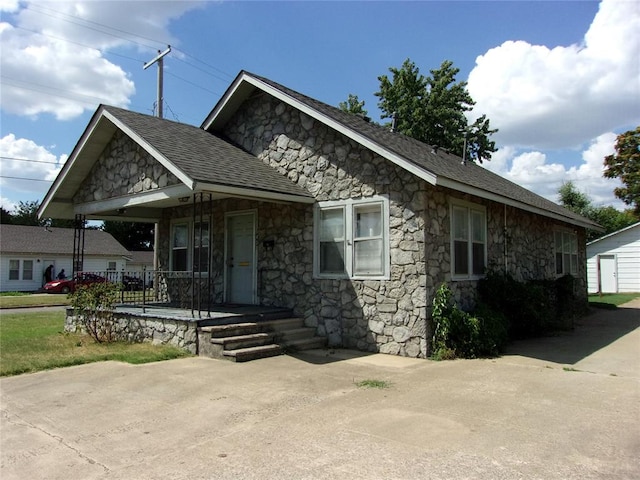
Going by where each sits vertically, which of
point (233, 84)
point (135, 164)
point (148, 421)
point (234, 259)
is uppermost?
point (233, 84)

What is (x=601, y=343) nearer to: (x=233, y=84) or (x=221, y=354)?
(x=221, y=354)

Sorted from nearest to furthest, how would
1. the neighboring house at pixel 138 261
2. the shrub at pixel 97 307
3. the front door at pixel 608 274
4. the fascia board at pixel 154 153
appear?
the fascia board at pixel 154 153
the shrub at pixel 97 307
the front door at pixel 608 274
the neighboring house at pixel 138 261

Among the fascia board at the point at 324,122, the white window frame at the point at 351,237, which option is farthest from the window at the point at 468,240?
the fascia board at the point at 324,122

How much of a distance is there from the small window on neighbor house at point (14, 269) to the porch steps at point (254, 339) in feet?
111

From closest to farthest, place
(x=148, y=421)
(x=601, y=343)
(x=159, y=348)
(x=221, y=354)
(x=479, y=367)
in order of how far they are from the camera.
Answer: (x=148, y=421) < (x=479, y=367) < (x=221, y=354) < (x=159, y=348) < (x=601, y=343)

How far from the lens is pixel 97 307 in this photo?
10.5m

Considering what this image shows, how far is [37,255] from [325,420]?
3855 centimetres

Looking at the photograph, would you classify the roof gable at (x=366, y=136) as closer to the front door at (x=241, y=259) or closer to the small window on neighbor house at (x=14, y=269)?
the front door at (x=241, y=259)

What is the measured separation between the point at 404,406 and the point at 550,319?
276 inches

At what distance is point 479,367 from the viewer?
7.80 metres

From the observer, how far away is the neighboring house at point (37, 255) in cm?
3600

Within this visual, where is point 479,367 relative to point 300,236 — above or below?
below

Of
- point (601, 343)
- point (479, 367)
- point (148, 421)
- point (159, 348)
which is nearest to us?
point (148, 421)

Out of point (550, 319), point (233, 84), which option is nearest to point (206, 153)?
point (233, 84)
